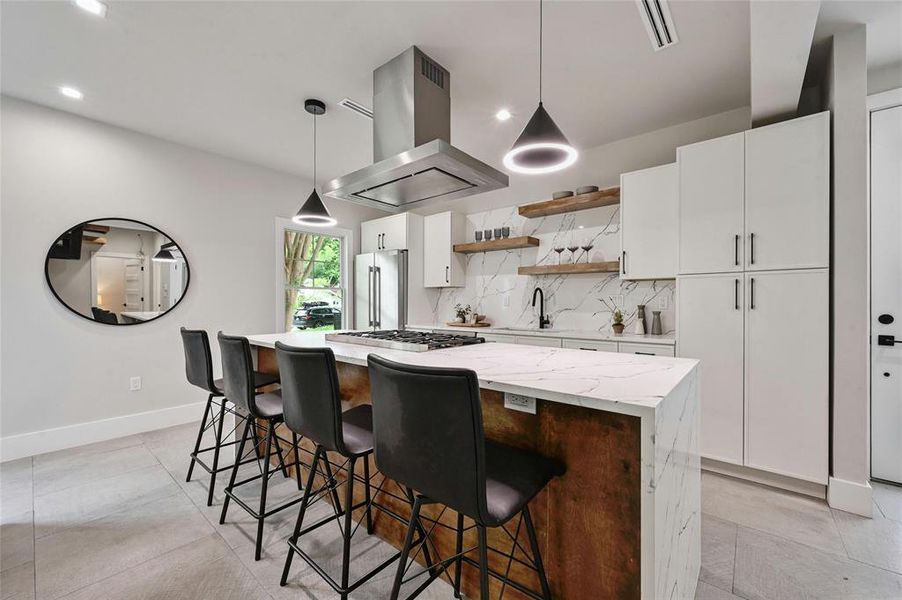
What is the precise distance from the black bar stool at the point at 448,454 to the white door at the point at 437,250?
357 cm

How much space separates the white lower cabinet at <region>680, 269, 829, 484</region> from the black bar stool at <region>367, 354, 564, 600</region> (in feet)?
6.74

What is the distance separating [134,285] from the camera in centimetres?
356

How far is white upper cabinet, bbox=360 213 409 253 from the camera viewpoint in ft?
15.8

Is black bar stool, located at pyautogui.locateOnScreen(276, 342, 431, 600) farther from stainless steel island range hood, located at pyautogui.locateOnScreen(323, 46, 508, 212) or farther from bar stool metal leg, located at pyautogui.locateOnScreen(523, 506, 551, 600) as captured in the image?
stainless steel island range hood, located at pyautogui.locateOnScreen(323, 46, 508, 212)

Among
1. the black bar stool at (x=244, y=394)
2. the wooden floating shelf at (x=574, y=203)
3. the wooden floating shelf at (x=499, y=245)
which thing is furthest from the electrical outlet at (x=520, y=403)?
the wooden floating shelf at (x=499, y=245)

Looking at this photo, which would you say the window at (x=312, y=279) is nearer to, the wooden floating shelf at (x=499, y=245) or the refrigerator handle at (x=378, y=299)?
the refrigerator handle at (x=378, y=299)

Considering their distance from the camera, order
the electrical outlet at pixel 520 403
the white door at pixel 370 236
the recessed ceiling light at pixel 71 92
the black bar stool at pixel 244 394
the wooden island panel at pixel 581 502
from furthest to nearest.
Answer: the white door at pixel 370 236
the recessed ceiling light at pixel 71 92
the black bar stool at pixel 244 394
the electrical outlet at pixel 520 403
the wooden island panel at pixel 581 502

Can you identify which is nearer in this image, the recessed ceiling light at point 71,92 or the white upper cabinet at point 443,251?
the recessed ceiling light at point 71,92

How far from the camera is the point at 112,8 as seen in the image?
206 centimetres

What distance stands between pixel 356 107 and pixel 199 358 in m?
2.22

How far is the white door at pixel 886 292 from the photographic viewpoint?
2514 mm

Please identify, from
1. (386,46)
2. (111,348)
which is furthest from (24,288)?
(386,46)

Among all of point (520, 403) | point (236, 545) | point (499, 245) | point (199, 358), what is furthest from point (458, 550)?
point (499, 245)

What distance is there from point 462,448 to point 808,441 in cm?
258
